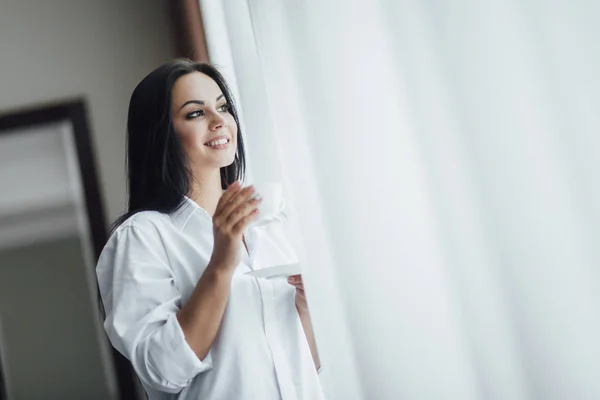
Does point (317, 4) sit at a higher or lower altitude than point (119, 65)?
lower

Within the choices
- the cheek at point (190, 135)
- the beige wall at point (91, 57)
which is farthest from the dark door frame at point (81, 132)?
the cheek at point (190, 135)

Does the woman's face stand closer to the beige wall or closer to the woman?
the woman

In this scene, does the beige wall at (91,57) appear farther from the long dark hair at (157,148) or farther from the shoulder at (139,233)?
the shoulder at (139,233)

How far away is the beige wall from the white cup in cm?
196

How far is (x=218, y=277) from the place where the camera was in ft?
2.75

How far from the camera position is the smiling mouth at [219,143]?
1.01 meters

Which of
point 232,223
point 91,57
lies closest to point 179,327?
point 232,223

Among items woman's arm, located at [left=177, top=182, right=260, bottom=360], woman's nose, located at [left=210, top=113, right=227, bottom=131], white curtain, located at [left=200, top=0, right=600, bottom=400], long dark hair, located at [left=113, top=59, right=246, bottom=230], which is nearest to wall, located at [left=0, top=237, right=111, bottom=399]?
long dark hair, located at [left=113, top=59, right=246, bottom=230]

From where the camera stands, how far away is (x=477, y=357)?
1.67ft

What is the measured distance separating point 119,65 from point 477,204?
252 centimetres

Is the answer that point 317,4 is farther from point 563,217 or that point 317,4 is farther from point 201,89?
point 201,89

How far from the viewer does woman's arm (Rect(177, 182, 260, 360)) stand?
0.84 m

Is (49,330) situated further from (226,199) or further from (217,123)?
(226,199)

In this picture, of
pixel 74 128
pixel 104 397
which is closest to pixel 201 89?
pixel 74 128
